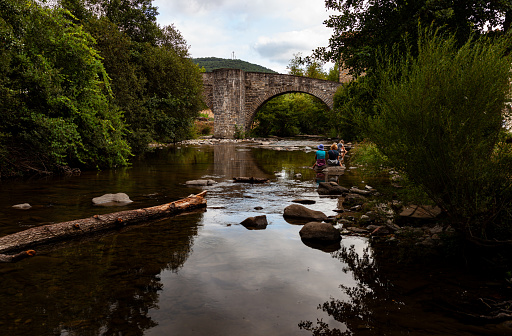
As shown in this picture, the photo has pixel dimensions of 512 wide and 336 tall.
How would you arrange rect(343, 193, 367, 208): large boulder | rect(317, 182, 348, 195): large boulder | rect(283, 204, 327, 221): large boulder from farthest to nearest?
rect(317, 182, 348, 195): large boulder
rect(343, 193, 367, 208): large boulder
rect(283, 204, 327, 221): large boulder

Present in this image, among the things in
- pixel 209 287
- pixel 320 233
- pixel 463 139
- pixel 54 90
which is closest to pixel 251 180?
pixel 320 233

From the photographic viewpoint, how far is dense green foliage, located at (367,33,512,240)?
4.24 metres

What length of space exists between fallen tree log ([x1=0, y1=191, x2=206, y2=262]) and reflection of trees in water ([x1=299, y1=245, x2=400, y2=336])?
3862 millimetres

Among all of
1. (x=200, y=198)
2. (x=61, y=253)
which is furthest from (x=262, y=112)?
(x=61, y=253)

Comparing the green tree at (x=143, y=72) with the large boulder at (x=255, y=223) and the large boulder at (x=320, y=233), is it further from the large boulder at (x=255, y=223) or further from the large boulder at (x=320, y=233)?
the large boulder at (x=320, y=233)

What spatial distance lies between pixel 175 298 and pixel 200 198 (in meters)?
4.40

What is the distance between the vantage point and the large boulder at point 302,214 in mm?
7250

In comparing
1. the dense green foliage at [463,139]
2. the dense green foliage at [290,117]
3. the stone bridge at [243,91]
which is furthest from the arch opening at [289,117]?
the dense green foliage at [463,139]

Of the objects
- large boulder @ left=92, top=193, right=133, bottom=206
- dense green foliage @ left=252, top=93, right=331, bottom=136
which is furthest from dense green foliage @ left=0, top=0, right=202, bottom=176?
dense green foliage @ left=252, top=93, right=331, bottom=136

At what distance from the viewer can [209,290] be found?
13.4 feet

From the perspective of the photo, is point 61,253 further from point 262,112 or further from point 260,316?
point 262,112

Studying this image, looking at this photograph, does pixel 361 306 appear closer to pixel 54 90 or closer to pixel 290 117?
pixel 54 90

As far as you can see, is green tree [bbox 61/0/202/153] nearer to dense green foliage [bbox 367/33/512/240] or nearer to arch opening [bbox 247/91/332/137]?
dense green foliage [bbox 367/33/512/240]

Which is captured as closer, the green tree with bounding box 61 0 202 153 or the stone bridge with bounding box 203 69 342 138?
the green tree with bounding box 61 0 202 153
